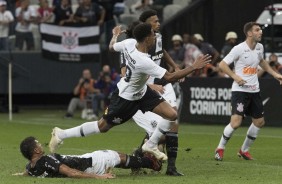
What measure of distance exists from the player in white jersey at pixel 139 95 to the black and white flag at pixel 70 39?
1674cm

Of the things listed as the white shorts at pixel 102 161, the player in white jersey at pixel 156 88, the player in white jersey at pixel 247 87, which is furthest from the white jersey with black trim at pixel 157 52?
the white shorts at pixel 102 161

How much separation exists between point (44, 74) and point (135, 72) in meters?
18.9

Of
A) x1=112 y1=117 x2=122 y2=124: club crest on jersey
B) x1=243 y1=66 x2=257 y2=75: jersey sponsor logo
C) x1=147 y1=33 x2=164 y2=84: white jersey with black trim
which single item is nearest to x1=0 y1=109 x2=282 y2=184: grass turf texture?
x1=112 y1=117 x2=122 y2=124: club crest on jersey

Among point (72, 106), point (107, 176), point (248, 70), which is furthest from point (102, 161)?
point (72, 106)

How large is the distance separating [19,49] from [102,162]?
1894 centimetres

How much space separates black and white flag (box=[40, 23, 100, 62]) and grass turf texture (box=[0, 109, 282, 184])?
203 cm

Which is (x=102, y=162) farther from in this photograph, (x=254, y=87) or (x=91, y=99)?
(x=91, y=99)

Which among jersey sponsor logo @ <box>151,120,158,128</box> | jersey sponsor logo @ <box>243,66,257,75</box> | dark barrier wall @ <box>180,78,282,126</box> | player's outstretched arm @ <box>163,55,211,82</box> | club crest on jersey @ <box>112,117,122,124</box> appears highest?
player's outstretched arm @ <box>163,55,211,82</box>

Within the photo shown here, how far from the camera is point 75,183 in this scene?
14.2 m

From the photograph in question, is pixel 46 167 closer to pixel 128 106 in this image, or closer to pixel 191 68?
pixel 128 106

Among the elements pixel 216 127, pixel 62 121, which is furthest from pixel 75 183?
pixel 62 121

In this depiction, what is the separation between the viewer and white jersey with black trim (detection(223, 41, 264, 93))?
1870 centimetres

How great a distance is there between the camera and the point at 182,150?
20266 mm

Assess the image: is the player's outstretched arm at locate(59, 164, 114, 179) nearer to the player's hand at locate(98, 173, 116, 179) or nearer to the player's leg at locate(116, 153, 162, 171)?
the player's hand at locate(98, 173, 116, 179)
